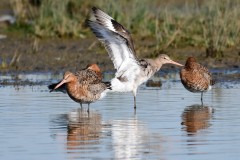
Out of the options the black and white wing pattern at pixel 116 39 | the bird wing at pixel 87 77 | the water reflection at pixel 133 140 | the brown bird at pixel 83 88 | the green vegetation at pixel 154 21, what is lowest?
the water reflection at pixel 133 140

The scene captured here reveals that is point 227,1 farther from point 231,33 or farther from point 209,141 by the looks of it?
point 209,141

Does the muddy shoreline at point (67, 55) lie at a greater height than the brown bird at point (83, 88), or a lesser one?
greater

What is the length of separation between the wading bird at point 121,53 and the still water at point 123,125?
365mm

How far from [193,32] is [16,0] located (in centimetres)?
585

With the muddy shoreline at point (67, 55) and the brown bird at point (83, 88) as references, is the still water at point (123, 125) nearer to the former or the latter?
the brown bird at point (83, 88)

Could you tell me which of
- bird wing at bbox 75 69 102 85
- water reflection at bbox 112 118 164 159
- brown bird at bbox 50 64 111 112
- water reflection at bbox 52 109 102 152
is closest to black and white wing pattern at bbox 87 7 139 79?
bird wing at bbox 75 69 102 85

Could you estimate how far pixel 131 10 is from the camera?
2166 centimetres

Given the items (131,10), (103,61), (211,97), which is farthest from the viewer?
(131,10)

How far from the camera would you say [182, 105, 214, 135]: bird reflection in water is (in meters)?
11.1

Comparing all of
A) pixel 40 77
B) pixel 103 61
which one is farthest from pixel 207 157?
pixel 103 61

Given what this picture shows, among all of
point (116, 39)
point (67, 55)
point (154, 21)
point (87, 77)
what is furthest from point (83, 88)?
point (154, 21)

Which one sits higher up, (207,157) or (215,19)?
(215,19)

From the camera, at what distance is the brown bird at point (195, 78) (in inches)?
575

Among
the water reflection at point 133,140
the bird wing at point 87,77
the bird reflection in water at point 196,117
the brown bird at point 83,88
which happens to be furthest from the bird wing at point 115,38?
the water reflection at point 133,140
